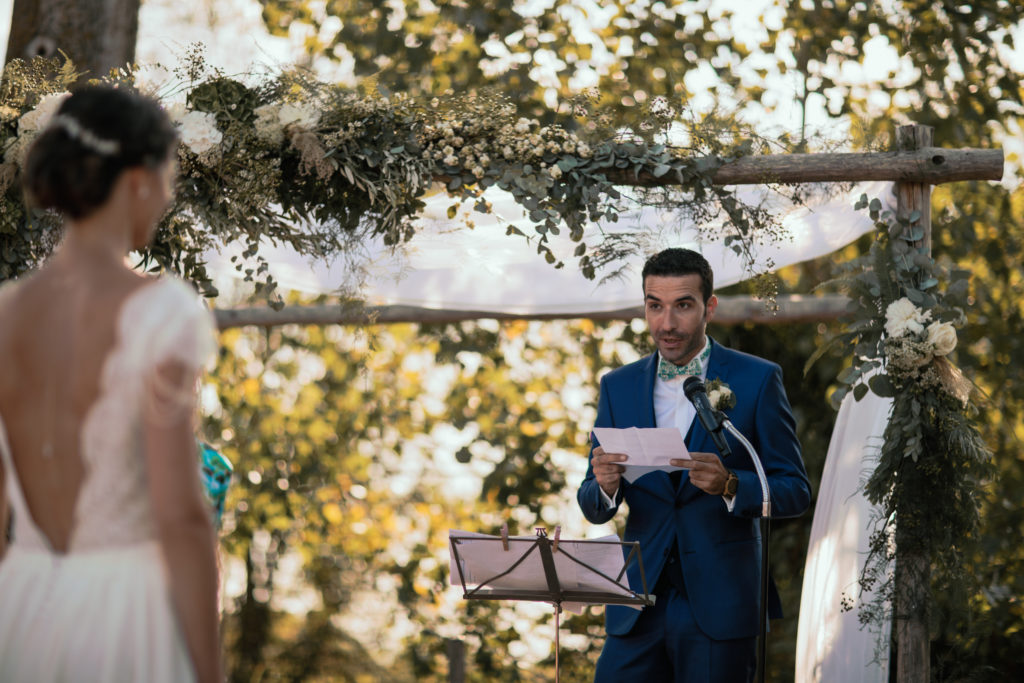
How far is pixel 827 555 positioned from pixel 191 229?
3.10m

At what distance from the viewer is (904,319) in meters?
4.61

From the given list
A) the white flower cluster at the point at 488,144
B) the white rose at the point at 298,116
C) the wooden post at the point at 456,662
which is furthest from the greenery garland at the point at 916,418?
the white rose at the point at 298,116

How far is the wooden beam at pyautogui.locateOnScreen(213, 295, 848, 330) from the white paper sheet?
244cm

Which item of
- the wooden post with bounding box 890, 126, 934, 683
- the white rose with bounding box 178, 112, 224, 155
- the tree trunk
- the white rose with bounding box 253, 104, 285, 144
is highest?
the tree trunk

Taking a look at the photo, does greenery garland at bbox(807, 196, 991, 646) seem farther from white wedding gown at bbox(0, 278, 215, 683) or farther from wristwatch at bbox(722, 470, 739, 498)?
white wedding gown at bbox(0, 278, 215, 683)

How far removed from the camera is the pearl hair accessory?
7.07 ft

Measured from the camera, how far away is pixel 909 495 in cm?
466

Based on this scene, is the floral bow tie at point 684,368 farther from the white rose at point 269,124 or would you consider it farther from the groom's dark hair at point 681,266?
the white rose at point 269,124

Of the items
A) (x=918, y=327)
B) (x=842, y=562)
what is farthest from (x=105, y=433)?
(x=842, y=562)

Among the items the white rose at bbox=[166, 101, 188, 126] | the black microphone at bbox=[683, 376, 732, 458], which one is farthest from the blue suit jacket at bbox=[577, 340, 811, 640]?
the white rose at bbox=[166, 101, 188, 126]

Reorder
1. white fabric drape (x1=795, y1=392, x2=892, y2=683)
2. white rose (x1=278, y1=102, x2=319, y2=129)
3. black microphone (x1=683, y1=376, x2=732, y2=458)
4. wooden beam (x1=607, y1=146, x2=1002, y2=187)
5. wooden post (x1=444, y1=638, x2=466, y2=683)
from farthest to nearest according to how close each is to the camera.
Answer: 1. wooden post (x1=444, y1=638, x2=466, y2=683)
2. white fabric drape (x1=795, y1=392, x2=892, y2=683)
3. wooden beam (x1=607, y1=146, x2=1002, y2=187)
4. white rose (x1=278, y1=102, x2=319, y2=129)
5. black microphone (x1=683, y1=376, x2=732, y2=458)

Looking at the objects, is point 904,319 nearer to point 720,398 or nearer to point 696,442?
point 696,442

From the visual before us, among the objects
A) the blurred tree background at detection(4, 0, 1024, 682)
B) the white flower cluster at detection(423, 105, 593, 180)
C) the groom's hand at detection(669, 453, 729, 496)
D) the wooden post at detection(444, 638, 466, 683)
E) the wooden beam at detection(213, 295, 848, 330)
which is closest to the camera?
the groom's hand at detection(669, 453, 729, 496)

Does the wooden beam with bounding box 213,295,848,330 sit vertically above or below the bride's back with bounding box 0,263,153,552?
above
